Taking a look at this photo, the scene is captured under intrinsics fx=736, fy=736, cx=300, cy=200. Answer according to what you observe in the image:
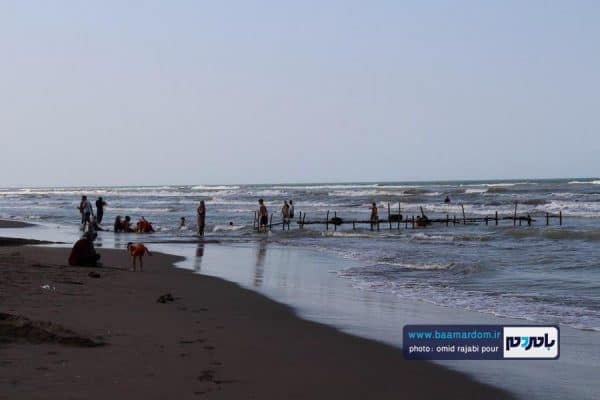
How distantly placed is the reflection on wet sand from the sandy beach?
12.2 feet

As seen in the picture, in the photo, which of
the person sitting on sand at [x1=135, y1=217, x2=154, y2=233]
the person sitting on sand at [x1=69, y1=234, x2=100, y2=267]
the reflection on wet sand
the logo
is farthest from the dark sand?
the person sitting on sand at [x1=135, y1=217, x2=154, y2=233]

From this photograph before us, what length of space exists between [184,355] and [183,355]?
0.01 m

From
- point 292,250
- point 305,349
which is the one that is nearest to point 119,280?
point 305,349

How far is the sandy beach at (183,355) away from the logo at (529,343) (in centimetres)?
94

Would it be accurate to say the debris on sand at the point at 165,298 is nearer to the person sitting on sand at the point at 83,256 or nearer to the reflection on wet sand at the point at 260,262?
the reflection on wet sand at the point at 260,262

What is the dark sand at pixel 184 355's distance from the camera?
5.51 m

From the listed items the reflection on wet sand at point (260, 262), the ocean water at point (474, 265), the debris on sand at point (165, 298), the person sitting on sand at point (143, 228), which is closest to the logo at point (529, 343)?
the ocean water at point (474, 265)

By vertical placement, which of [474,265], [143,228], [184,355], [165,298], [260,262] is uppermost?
[184,355]

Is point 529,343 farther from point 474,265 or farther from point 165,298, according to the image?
point 474,265

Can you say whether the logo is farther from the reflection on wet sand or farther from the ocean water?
the reflection on wet sand

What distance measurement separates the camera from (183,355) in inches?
261

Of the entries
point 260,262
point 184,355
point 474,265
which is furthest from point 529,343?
point 260,262

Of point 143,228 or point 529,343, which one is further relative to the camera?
point 143,228

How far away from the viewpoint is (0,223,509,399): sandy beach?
5527mm
